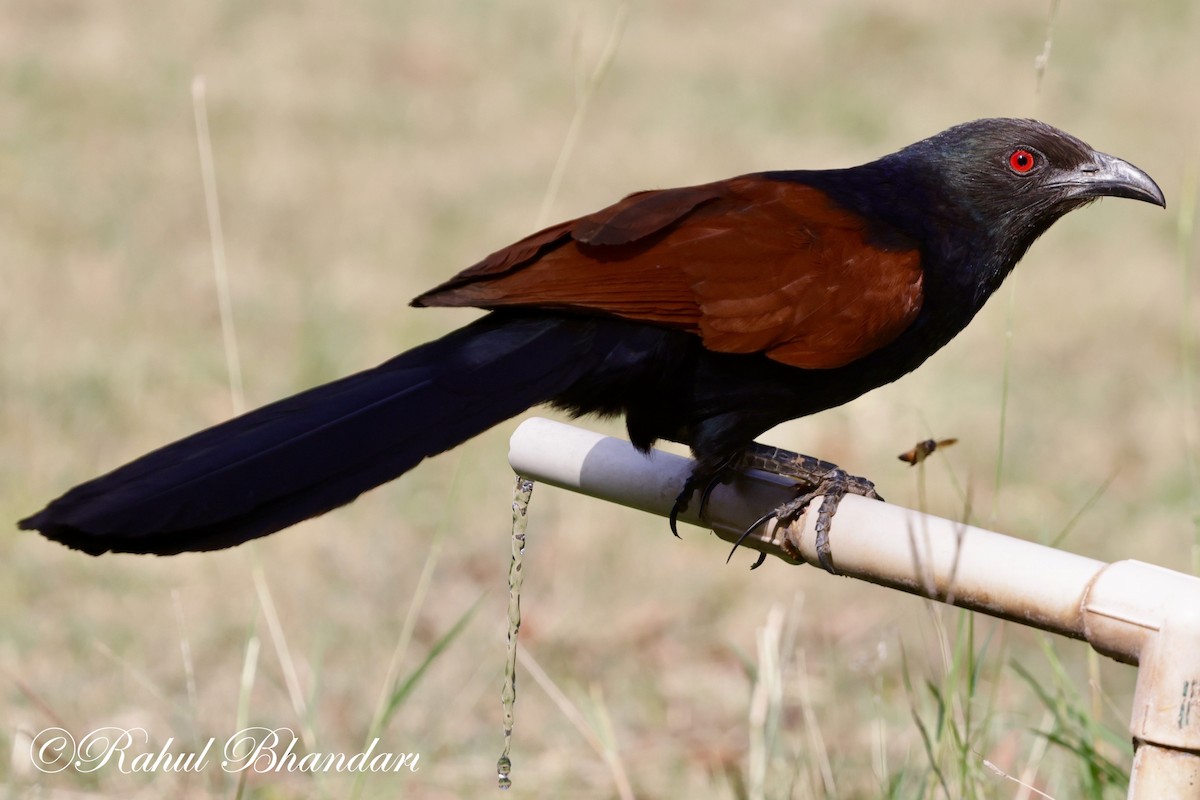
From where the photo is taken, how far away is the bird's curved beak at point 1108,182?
2486 mm

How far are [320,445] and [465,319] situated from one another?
10.8ft

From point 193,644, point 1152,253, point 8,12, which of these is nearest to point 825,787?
point 193,644

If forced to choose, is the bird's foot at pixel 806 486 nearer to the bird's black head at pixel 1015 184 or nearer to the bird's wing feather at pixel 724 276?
the bird's wing feather at pixel 724 276

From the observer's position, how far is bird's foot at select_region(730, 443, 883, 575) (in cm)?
200

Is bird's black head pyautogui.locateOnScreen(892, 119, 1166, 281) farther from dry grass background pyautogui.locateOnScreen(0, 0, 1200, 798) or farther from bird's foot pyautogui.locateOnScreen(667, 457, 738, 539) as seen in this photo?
bird's foot pyautogui.locateOnScreen(667, 457, 738, 539)

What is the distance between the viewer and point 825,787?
218cm

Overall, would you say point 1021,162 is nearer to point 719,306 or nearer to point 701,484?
point 719,306

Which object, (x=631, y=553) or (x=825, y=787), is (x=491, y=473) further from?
(x=825, y=787)

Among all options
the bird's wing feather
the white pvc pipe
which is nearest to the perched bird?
the bird's wing feather

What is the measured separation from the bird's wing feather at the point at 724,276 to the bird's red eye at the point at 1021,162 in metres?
0.34

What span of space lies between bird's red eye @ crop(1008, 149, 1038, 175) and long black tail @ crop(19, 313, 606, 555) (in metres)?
0.82

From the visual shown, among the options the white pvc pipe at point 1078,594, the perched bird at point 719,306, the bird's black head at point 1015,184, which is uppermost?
the bird's black head at point 1015,184

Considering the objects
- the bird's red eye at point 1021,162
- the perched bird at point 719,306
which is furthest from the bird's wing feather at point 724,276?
the bird's red eye at point 1021,162

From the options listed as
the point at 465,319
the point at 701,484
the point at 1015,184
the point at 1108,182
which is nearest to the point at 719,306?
the point at 701,484
